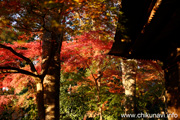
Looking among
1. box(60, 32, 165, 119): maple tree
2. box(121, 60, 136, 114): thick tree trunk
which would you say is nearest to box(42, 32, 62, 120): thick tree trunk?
box(60, 32, 165, 119): maple tree

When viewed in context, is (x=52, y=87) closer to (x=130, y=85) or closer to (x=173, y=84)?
(x=173, y=84)

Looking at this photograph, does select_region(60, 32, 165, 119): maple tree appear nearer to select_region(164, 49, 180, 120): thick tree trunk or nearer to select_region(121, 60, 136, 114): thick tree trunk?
select_region(121, 60, 136, 114): thick tree trunk

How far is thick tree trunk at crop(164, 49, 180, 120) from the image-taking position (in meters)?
2.62

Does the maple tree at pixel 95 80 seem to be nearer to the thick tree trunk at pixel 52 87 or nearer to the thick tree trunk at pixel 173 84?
the thick tree trunk at pixel 52 87

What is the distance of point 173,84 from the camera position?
9.11 ft

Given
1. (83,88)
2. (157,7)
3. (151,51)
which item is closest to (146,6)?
(157,7)

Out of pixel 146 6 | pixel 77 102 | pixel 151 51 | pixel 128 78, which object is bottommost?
pixel 77 102

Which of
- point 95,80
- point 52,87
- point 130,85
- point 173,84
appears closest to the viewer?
point 173,84

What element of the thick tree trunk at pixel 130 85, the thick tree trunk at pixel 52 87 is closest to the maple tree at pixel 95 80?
the thick tree trunk at pixel 130 85

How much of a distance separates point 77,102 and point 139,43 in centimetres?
1103

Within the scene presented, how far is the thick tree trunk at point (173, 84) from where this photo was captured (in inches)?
103

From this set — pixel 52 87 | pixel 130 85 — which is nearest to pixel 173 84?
pixel 52 87

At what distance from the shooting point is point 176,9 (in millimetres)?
1807

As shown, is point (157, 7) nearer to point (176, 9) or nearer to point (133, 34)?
point (176, 9)
